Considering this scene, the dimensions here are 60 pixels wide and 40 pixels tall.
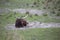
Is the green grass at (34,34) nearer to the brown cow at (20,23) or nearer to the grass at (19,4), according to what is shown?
the brown cow at (20,23)

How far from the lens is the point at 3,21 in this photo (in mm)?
2891

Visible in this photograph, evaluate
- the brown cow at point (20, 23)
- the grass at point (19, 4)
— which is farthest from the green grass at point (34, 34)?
the grass at point (19, 4)

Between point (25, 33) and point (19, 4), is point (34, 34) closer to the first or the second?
point (25, 33)

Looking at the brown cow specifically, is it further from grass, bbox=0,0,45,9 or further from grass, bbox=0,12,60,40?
grass, bbox=0,0,45,9

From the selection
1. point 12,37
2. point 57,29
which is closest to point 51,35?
point 57,29

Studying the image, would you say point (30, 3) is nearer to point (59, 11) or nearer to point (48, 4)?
point (48, 4)

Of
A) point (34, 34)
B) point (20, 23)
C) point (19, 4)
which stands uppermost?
point (19, 4)

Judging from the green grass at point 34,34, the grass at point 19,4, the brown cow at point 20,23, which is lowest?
the green grass at point 34,34

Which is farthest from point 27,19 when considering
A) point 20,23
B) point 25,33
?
point 25,33

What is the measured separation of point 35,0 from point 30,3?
10cm

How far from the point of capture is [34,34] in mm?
2859

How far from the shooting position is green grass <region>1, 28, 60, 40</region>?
2830 millimetres

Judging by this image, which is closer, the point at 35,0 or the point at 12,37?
the point at 12,37

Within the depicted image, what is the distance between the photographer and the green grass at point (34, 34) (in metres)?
2.83
